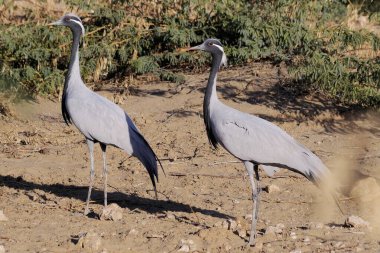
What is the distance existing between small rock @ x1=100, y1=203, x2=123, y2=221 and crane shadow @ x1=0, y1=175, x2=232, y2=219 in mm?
466

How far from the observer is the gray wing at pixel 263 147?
7.16 meters

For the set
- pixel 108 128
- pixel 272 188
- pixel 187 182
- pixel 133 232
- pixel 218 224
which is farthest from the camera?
pixel 187 182

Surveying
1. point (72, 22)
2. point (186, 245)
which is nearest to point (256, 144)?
point (186, 245)

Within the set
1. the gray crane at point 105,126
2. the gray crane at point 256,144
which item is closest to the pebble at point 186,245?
the gray crane at point 256,144

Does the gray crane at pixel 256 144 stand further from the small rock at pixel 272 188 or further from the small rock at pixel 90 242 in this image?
the small rock at pixel 90 242

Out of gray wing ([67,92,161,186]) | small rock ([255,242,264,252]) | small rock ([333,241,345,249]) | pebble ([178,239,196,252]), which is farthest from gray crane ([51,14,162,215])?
small rock ([333,241,345,249])

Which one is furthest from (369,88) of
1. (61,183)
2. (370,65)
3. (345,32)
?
(61,183)

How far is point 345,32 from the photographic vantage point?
37.9 feet

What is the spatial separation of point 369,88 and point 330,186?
4.02 m

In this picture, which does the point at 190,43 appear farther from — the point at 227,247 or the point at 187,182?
the point at 227,247

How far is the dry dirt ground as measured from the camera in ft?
23.0

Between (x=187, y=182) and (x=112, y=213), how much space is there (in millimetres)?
1486

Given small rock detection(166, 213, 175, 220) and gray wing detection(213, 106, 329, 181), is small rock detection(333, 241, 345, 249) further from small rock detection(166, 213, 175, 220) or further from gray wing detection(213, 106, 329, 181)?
small rock detection(166, 213, 175, 220)

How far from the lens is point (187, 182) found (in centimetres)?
891
